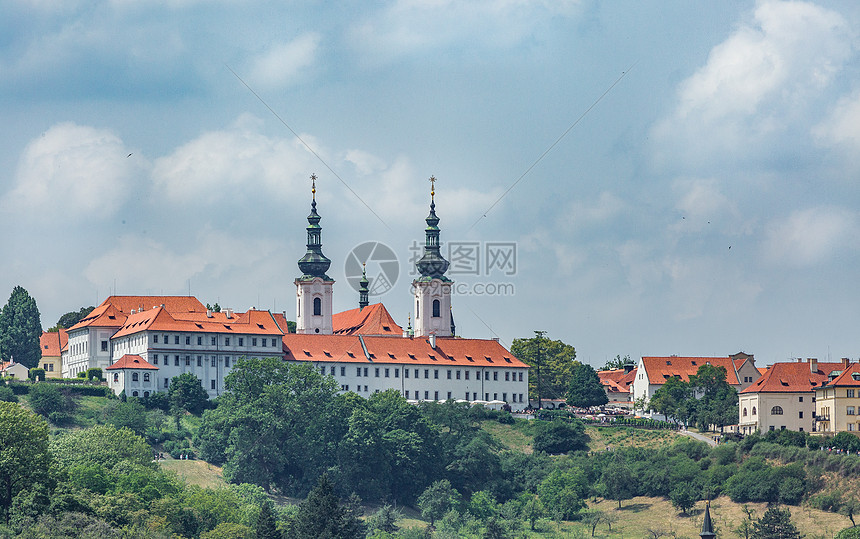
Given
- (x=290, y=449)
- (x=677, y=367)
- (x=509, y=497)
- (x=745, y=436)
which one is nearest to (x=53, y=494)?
(x=290, y=449)

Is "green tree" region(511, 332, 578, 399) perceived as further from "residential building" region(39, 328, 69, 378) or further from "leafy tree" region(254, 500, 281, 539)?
"leafy tree" region(254, 500, 281, 539)

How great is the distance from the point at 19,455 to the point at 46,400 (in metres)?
40.4

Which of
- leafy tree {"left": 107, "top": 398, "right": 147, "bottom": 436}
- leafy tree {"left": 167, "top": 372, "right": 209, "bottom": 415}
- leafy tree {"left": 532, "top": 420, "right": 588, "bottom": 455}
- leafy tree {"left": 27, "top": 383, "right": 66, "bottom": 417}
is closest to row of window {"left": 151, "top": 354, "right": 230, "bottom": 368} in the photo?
leafy tree {"left": 167, "top": 372, "right": 209, "bottom": 415}

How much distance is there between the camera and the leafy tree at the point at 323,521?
3873 inches

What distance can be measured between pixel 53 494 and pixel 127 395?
1969 inches

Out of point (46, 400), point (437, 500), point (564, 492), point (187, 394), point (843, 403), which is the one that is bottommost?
→ point (437, 500)

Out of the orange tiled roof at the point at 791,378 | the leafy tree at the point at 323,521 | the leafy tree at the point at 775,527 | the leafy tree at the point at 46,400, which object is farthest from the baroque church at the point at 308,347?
the leafy tree at the point at 775,527

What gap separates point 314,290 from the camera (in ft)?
547

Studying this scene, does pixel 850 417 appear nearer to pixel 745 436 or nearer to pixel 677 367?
pixel 745 436

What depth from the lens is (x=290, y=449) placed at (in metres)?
129

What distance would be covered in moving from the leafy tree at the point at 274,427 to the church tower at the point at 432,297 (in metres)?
37.4

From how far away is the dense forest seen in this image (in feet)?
385

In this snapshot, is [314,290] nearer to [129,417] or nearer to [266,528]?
[129,417]

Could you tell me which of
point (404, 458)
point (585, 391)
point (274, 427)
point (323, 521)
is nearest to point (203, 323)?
point (274, 427)
